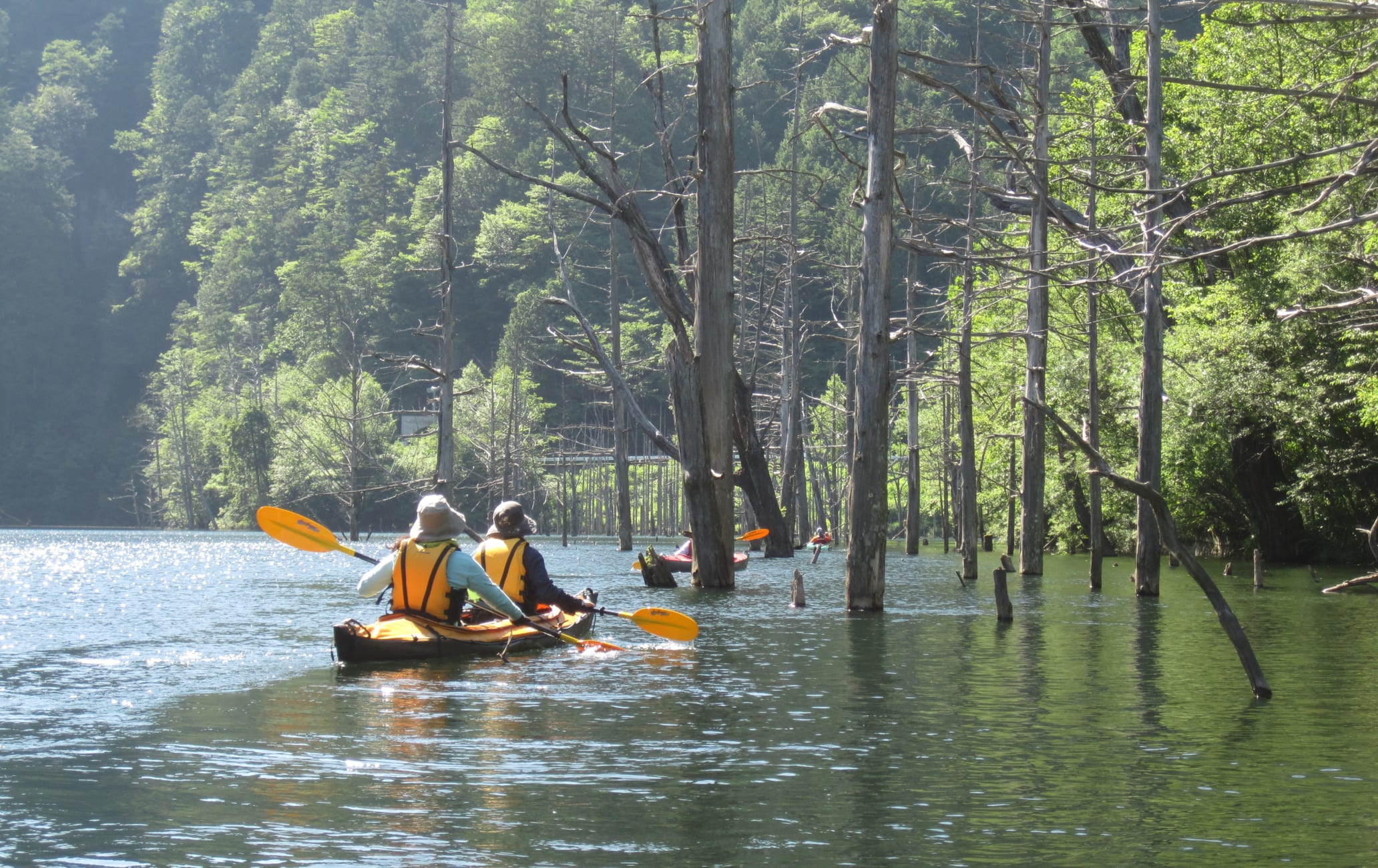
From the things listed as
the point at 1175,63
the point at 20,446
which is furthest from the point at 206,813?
the point at 20,446

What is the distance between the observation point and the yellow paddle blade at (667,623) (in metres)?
14.8

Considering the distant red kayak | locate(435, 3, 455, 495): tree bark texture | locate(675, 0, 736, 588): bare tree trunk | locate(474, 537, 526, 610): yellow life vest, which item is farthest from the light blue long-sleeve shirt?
the distant red kayak

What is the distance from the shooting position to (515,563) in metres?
14.4

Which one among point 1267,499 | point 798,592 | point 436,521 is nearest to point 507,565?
point 436,521

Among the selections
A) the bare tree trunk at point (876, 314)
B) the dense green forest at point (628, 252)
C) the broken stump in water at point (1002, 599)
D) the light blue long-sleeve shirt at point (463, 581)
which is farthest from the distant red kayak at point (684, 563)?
the light blue long-sleeve shirt at point (463, 581)

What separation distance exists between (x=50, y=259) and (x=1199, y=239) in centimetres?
11606

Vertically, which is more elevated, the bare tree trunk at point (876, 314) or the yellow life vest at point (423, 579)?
the bare tree trunk at point (876, 314)

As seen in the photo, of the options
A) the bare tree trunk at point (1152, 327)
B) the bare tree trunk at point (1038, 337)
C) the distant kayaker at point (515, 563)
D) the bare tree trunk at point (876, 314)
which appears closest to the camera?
the distant kayaker at point (515, 563)

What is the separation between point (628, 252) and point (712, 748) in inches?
3035

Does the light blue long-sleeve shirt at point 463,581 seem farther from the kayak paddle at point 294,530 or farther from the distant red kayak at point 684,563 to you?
the distant red kayak at point 684,563

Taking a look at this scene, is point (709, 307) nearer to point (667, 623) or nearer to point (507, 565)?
point (667, 623)

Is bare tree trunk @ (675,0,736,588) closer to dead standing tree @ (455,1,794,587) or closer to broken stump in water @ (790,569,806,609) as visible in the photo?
dead standing tree @ (455,1,794,587)

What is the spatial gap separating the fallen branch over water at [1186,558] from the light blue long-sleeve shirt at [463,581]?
5.41 meters

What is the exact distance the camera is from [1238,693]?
1154 cm
